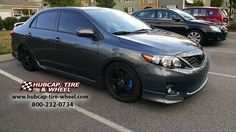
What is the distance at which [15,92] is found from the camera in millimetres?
4523

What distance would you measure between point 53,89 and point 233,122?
315cm

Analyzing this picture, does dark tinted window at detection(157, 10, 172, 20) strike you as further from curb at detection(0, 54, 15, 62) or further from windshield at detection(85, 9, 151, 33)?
curb at detection(0, 54, 15, 62)

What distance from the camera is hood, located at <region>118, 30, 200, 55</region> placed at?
3.54 metres

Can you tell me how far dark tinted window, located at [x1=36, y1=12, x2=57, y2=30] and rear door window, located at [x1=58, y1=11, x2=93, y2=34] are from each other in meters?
0.27

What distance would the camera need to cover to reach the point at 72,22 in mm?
4578

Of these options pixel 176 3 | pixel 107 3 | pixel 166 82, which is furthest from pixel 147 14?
pixel 107 3

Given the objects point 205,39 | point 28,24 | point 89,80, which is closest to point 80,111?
point 89,80

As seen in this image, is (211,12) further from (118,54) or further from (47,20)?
(118,54)

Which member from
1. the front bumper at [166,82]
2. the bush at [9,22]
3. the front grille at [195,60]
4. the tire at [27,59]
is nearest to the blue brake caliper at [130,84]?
the front bumper at [166,82]

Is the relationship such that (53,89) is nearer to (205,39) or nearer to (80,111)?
(80,111)

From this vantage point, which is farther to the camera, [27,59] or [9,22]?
[9,22]

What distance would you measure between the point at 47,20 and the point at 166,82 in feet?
10.1

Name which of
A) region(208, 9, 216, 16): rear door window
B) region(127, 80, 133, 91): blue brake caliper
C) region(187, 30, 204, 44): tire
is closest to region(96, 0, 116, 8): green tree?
region(208, 9, 216, 16): rear door window

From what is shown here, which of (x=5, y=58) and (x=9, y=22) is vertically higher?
(x=9, y=22)
